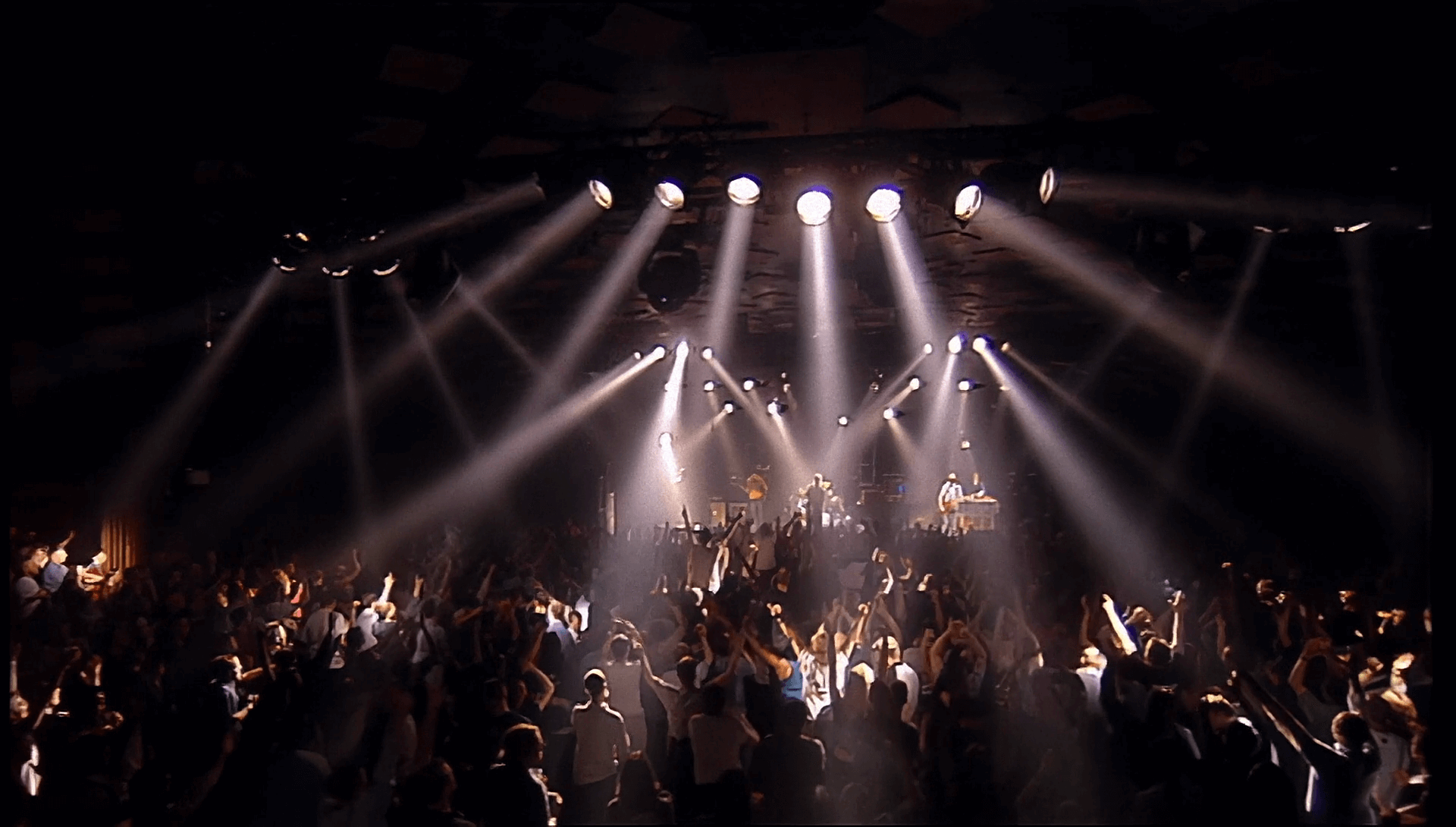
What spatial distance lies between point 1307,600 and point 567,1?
6.60 m

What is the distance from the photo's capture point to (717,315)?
1316 centimetres

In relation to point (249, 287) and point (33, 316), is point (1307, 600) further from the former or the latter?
point (33, 316)

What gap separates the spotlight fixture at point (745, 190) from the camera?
6.58 m

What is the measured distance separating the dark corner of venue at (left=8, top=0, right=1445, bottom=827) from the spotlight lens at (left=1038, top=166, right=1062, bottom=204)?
23 millimetres

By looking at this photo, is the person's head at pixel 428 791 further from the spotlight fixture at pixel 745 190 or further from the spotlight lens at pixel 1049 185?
the spotlight lens at pixel 1049 185

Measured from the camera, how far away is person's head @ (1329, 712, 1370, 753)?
13.9 ft

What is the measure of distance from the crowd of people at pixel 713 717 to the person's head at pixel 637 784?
1cm

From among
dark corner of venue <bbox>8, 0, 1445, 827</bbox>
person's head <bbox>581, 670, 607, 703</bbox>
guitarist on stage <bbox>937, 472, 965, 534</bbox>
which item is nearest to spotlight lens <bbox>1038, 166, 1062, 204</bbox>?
dark corner of venue <bbox>8, 0, 1445, 827</bbox>

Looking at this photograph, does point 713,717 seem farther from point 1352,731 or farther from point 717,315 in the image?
point 717,315

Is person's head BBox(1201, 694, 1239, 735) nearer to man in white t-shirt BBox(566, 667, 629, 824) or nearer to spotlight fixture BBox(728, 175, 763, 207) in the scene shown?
man in white t-shirt BBox(566, 667, 629, 824)

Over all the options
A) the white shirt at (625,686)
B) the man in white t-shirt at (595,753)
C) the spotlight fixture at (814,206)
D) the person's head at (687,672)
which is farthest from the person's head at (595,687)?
the spotlight fixture at (814,206)

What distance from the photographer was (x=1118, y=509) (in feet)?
55.8

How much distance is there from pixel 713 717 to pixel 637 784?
46 cm

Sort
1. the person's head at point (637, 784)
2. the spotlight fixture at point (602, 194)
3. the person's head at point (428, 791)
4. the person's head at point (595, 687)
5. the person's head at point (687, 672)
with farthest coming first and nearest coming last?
the spotlight fixture at point (602, 194), the person's head at point (687, 672), the person's head at point (595, 687), the person's head at point (637, 784), the person's head at point (428, 791)
